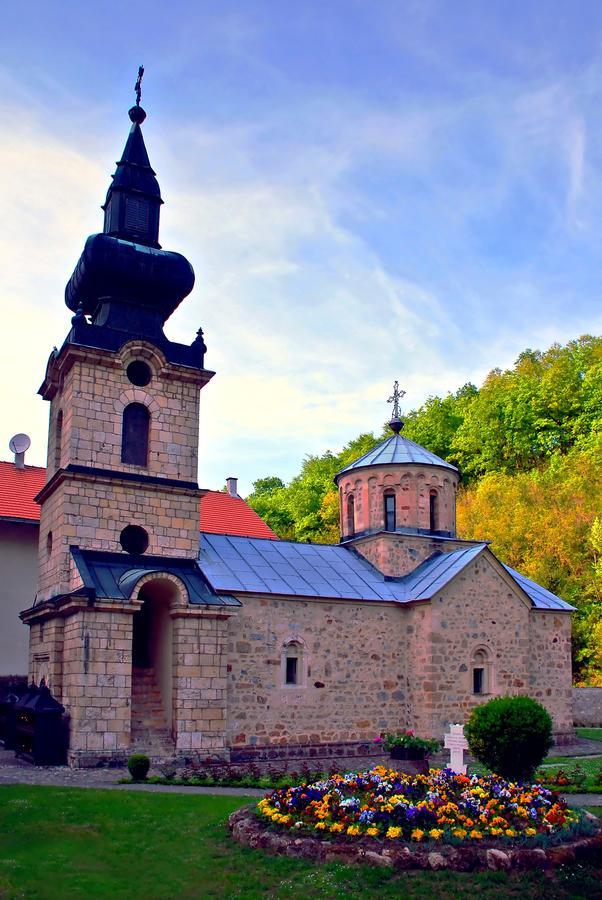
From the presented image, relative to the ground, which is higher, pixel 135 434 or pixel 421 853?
pixel 135 434

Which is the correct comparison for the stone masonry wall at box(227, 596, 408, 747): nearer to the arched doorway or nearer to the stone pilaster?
the stone pilaster

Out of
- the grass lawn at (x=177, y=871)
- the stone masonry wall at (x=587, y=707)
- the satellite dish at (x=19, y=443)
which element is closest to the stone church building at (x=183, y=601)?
the stone masonry wall at (x=587, y=707)

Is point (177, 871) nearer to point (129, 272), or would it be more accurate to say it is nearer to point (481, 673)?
point (129, 272)

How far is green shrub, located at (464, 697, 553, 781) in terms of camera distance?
40.1ft

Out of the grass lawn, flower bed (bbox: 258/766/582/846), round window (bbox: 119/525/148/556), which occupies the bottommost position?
the grass lawn

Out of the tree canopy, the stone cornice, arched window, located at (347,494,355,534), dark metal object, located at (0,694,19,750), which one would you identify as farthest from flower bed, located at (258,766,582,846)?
the tree canopy

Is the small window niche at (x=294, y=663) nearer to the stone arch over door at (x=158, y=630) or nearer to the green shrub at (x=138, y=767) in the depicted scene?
the stone arch over door at (x=158, y=630)

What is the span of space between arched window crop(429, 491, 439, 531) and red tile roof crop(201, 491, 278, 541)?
6.94 m

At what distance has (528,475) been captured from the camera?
39.7 meters

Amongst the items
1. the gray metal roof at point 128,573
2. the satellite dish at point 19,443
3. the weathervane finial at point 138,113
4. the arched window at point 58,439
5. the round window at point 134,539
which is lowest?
the gray metal roof at point 128,573

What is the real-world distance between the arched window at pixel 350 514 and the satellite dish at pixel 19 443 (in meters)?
10.8

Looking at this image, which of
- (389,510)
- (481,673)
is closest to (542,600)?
(481,673)

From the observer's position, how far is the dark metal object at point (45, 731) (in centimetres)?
1542

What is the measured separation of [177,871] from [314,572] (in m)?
12.7
